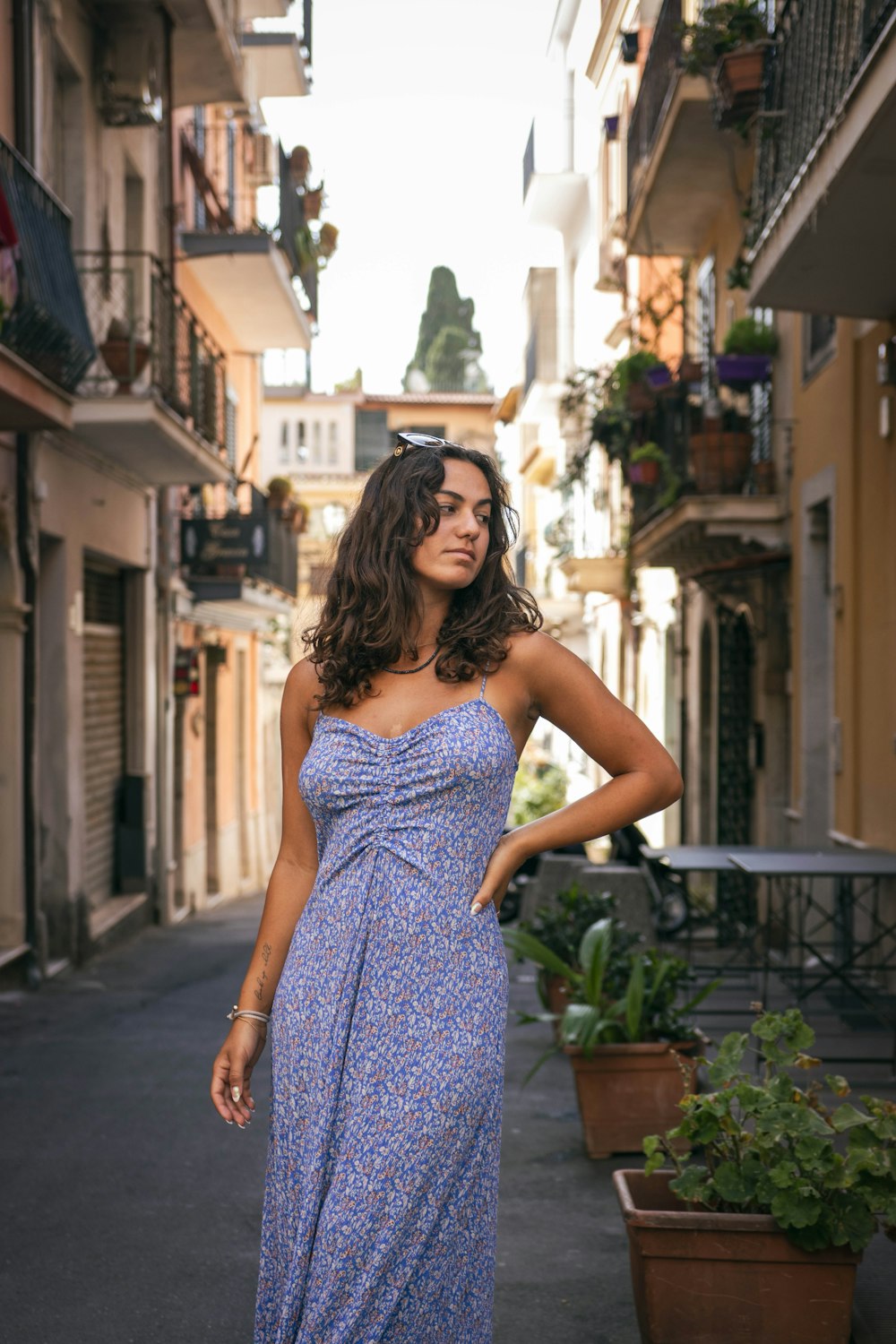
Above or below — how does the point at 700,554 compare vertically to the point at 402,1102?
above

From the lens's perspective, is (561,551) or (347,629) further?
(561,551)

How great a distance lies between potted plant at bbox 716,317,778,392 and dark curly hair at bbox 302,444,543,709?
9816 mm

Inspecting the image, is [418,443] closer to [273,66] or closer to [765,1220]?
[765,1220]

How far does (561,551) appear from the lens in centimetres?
2434

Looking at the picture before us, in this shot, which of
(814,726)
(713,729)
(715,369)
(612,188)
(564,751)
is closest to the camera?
(814,726)

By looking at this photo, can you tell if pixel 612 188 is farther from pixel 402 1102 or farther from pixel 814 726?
pixel 402 1102

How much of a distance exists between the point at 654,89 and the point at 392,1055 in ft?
42.9

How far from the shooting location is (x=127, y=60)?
13.3 meters

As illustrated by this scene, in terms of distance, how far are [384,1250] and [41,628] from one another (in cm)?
971

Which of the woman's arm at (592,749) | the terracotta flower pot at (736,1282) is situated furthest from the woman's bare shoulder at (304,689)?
the terracotta flower pot at (736,1282)

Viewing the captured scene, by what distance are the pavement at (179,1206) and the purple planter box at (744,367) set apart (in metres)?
5.74

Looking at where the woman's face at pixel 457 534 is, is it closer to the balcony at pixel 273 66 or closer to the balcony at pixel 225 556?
the balcony at pixel 225 556

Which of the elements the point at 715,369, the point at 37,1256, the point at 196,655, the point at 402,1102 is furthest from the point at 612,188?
the point at 402,1102

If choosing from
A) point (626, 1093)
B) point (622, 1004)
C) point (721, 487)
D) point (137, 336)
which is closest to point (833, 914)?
point (622, 1004)
